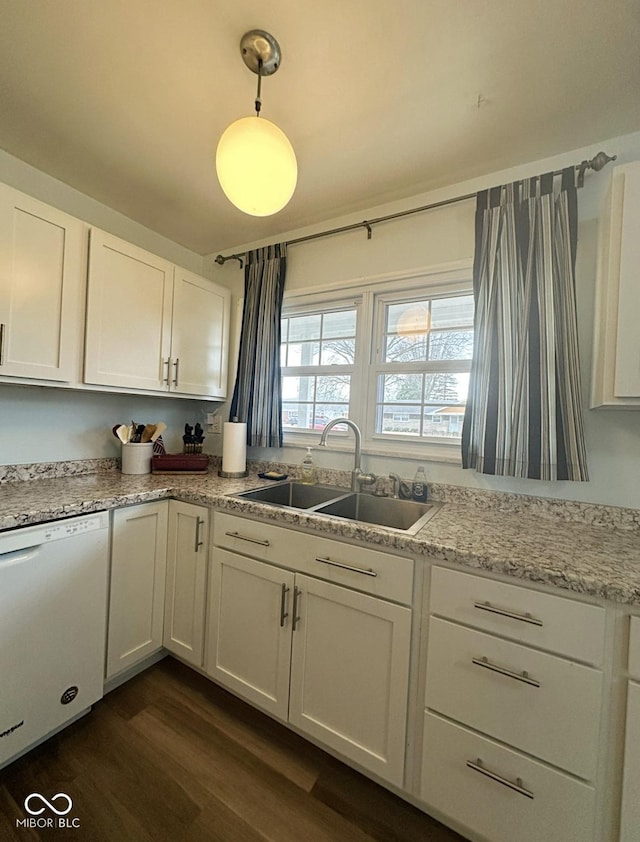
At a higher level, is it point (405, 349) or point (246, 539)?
point (405, 349)

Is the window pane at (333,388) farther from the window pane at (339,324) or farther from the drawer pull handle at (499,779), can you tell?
the drawer pull handle at (499,779)

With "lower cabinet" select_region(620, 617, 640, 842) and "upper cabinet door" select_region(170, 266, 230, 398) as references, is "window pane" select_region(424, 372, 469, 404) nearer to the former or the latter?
"lower cabinet" select_region(620, 617, 640, 842)

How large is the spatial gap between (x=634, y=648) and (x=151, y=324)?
2.34 metres

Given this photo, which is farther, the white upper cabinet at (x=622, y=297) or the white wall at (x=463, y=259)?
the white wall at (x=463, y=259)

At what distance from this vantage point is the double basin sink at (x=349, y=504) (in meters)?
1.58

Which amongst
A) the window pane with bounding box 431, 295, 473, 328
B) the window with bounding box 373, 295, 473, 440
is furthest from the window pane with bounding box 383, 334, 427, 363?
the window pane with bounding box 431, 295, 473, 328

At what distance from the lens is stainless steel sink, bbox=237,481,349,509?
182cm

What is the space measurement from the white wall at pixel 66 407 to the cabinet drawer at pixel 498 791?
2.09 metres

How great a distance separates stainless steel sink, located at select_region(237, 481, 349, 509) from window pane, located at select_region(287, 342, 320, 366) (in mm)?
793

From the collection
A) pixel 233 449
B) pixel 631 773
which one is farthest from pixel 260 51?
pixel 631 773

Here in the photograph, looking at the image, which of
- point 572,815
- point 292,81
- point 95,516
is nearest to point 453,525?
point 572,815

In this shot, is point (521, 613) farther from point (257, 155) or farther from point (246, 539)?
point (257, 155)

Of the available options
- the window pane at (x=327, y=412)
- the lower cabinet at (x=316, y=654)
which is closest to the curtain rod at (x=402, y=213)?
the window pane at (x=327, y=412)

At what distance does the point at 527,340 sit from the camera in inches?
54.7
